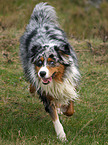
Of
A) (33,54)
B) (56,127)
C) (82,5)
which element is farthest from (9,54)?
(82,5)

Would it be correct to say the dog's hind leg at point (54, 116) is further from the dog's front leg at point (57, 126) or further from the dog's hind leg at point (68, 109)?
the dog's hind leg at point (68, 109)

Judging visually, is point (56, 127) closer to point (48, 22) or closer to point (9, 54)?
point (48, 22)

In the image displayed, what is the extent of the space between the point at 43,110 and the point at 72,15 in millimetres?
7981

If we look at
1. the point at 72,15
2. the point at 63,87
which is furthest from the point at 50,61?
the point at 72,15

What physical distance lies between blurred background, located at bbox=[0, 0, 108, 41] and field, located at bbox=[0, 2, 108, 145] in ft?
3.88

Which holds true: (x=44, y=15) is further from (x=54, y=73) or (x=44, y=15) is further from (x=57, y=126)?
(x=57, y=126)

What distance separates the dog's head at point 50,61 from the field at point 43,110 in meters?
0.81

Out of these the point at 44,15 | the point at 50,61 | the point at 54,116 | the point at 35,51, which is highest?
the point at 44,15

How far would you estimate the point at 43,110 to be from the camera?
172 inches

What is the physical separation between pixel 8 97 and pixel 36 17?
180 cm

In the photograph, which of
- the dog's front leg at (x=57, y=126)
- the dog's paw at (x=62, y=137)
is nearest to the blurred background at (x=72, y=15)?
the dog's front leg at (x=57, y=126)

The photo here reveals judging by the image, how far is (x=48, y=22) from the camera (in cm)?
486

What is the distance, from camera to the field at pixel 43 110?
132 inches

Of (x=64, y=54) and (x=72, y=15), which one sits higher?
(x=72, y=15)
